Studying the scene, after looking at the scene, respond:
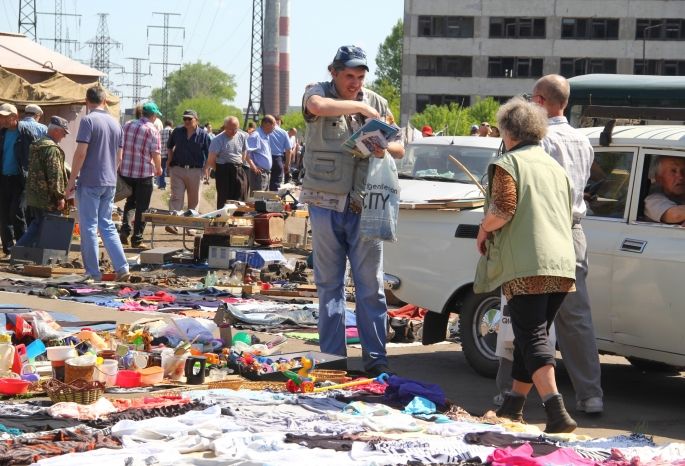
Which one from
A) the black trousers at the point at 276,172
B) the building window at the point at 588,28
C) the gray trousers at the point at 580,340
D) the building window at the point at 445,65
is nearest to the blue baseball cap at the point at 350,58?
the gray trousers at the point at 580,340

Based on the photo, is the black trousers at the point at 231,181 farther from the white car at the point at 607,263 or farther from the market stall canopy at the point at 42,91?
the white car at the point at 607,263

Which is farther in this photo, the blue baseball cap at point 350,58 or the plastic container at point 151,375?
the blue baseball cap at point 350,58

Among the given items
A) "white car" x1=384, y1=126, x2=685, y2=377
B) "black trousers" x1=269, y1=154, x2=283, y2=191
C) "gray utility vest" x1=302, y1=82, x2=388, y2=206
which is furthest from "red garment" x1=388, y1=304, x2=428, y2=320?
"black trousers" x1=269, y1=154, x2=283, y2=191

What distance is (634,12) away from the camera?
99.2 meters

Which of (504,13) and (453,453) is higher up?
(504,13)

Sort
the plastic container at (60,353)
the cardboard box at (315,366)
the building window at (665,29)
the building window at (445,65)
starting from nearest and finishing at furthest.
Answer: the plastic container at (60,353), the cardboard box at (315,366), the building window at (665,29), the building window at (445,65)

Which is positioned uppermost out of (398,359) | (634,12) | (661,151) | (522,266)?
(634,12)

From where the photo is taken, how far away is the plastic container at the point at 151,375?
845 cm

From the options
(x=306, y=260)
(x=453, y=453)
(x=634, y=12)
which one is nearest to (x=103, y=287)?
(x=306, y=260)

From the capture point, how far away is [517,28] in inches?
4016

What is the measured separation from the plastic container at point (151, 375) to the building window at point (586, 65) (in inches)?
3651

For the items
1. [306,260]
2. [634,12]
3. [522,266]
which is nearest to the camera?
[522,266]

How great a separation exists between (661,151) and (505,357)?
187cm

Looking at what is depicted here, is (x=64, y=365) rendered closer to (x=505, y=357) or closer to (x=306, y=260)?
(x=505, y=357)
